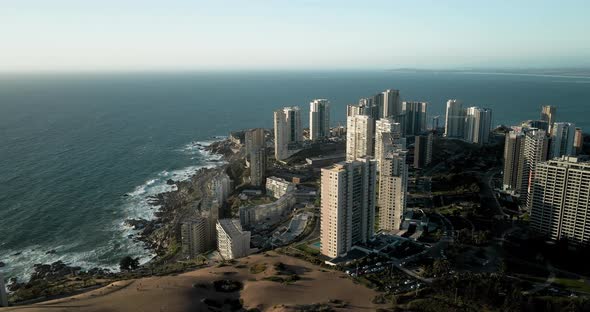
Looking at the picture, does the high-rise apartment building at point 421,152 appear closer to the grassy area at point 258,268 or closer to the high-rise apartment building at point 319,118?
the high-rise apartment building at point 319,118

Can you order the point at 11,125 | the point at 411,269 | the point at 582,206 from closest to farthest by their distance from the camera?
the point at 411,269 < the point at 582,206 < the point at 11,125

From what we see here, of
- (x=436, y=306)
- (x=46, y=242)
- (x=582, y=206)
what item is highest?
(x=582, y=206)

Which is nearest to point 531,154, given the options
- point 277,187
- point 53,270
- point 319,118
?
point 277,187

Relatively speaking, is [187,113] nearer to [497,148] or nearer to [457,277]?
[497,148]

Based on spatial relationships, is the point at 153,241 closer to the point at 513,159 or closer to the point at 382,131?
the point at 382,131

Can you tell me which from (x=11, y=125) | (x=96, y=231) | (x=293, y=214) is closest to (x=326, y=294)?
(x=293, y=214)

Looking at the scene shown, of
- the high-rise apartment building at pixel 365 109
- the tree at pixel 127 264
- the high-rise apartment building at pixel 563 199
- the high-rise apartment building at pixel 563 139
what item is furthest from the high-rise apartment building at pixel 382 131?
the tree at pixel 127 264
